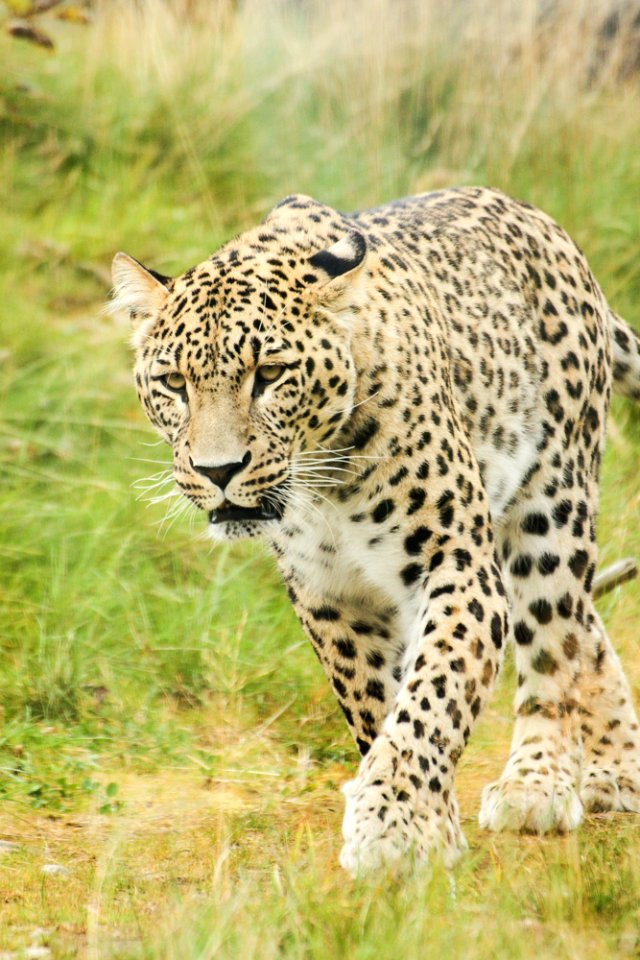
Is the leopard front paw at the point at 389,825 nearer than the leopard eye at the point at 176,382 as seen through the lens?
Yes

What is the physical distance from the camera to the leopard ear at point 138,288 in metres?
4.92

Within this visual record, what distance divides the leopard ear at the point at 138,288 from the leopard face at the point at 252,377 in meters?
0.08

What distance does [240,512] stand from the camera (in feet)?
14.9

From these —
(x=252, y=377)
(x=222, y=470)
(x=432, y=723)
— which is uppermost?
(x=252, y=377)

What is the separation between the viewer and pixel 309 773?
608 centimetres

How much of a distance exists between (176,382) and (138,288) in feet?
1.57

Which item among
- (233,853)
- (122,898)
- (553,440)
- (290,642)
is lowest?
(290,642)

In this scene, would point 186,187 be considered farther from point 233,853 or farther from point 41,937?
point 41,937

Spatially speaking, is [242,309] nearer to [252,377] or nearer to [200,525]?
[252,377]

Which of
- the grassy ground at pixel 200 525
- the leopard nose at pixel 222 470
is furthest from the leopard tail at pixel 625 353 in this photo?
the leopard nose at pixel 222 470

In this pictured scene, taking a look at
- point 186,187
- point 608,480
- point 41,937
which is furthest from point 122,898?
point 186,187

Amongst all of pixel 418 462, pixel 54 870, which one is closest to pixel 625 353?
pixel 418 462

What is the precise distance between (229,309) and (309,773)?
7.58 ft

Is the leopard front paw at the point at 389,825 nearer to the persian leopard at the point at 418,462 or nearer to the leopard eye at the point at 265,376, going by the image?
the persian leopard at the point at 418,462
